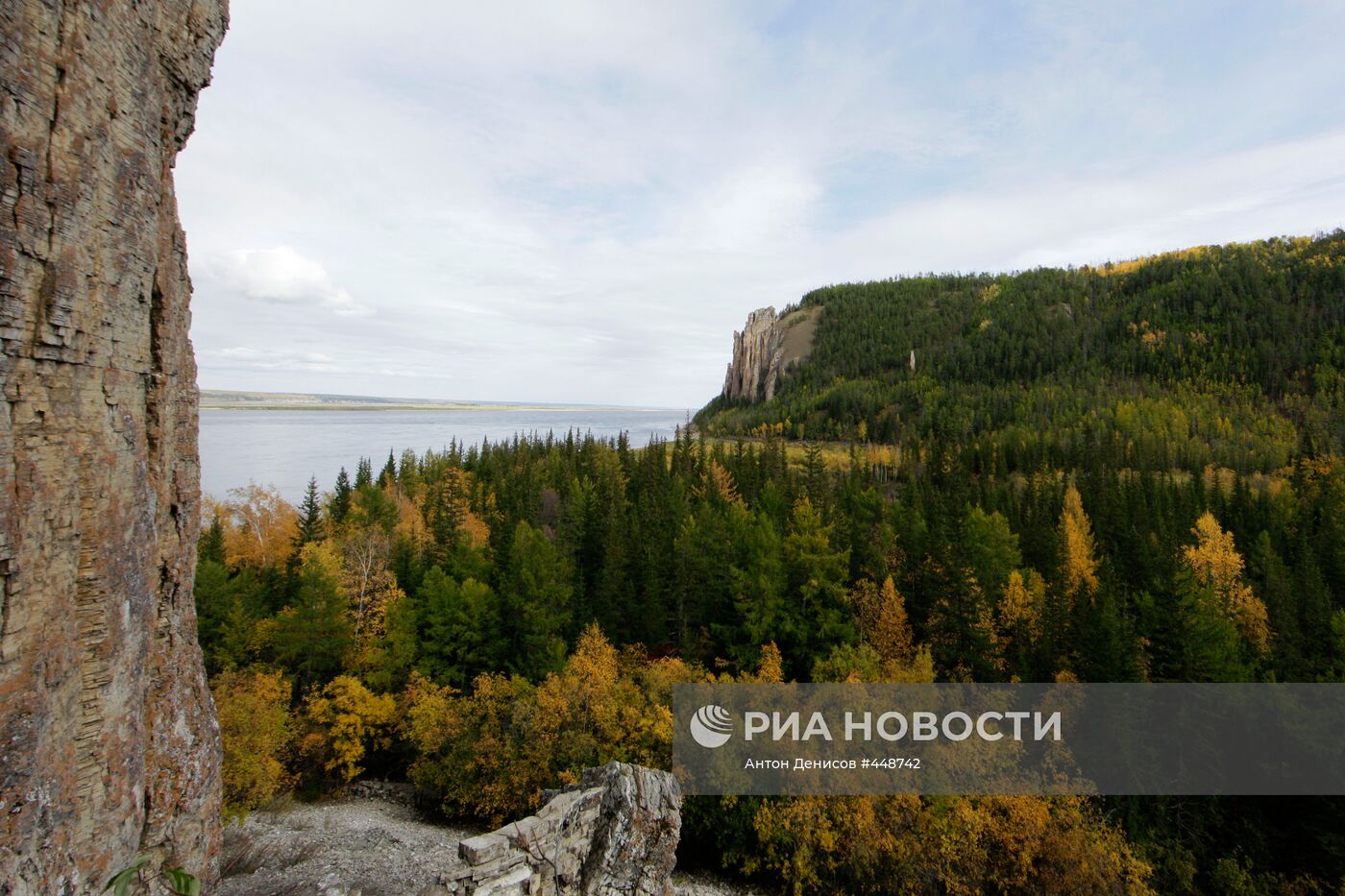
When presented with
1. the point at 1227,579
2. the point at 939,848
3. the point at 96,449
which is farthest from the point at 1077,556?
the point at 96,449

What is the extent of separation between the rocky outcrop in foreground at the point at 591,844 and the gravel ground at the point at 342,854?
470cm

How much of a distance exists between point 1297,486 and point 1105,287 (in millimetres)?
164006

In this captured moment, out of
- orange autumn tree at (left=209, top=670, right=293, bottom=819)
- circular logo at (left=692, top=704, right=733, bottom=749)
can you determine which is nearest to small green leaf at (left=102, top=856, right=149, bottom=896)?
orange autumn tree at (left=209, top=670, right=293, bottom=819)

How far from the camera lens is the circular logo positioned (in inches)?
941

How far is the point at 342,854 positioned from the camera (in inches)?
770

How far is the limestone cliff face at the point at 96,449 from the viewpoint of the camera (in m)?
6.90

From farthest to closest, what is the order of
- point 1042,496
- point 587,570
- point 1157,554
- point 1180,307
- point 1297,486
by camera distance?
point 1180,307
point 1297,486
point 1042,496
point 587,570
point 1157,554

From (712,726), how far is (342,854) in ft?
43.8

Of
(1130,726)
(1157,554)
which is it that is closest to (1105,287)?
(1157,554)

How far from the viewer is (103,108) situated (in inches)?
307

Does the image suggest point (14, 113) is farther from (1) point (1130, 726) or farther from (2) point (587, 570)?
(2) point (587, 570)

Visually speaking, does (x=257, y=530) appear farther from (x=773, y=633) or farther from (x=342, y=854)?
(x=773, y=633)

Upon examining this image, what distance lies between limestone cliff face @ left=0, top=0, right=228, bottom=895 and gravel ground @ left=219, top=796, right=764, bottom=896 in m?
9.38

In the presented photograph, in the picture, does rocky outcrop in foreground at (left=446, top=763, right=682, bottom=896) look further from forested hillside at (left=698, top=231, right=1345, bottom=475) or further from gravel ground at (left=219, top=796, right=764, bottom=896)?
forested hillside at (left=698, top=231, right=1345, bottom=475)
